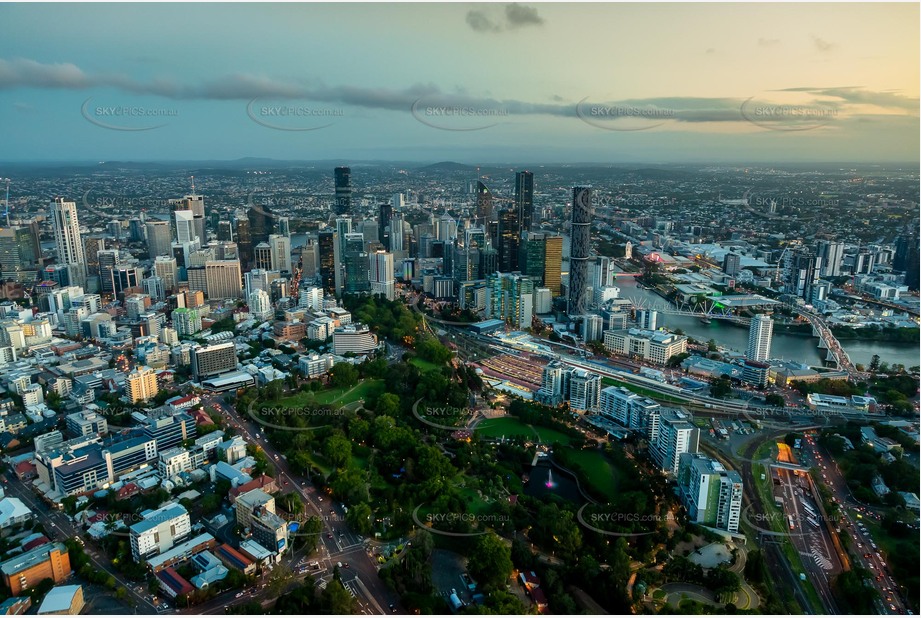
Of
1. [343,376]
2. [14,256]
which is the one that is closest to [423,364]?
[343,376]

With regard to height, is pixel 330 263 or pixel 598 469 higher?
pixel 330 263

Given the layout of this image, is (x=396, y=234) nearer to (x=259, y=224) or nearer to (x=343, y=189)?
(x=343, y=189)

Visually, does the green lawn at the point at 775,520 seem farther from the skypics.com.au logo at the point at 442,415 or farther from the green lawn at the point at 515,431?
the skypics.com.au logo at the point at 442,415

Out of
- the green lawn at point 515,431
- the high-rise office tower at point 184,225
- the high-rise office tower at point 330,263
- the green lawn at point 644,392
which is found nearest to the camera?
the green lawn at point 515,431

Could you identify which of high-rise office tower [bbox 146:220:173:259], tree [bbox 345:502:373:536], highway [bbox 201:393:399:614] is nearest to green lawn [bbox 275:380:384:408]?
highway [bbox 201:393:399:614]

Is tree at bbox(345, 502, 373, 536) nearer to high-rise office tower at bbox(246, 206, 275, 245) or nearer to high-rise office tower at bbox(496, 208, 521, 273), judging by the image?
high-rise office tower at bbox(496, 208, 521, 273)

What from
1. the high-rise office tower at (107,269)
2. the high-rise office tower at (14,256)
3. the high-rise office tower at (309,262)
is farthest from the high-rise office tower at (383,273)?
the high-rise office tower at (14,256)
